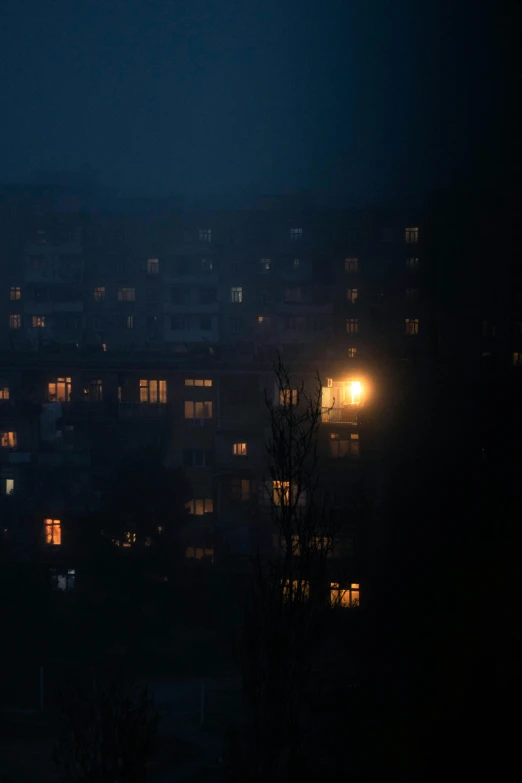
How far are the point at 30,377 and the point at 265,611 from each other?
12905 millimetres

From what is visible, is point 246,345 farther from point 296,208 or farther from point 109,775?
point 109,775

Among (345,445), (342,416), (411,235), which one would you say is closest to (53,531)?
(345,445)

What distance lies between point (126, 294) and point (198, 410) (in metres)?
9.62

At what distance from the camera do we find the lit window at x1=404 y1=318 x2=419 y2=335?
76.5ft

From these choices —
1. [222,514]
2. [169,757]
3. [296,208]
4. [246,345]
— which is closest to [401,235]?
[296,208]

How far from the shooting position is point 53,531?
15430 millimetres

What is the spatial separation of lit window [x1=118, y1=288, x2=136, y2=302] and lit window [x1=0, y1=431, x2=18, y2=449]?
8.92m

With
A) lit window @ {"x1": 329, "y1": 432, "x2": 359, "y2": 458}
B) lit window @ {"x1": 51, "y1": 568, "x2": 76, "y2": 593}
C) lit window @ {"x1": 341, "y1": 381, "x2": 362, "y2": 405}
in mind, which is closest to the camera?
lit window @ {"x1": 51, "y1": 568, "x2": 76, "y2": 593}

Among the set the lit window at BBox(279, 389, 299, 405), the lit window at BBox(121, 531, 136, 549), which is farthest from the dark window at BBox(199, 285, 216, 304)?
the lit window at BBox(121, 531, 136, 549)

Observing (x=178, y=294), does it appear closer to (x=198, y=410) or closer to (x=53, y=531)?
(x=198, y=410)

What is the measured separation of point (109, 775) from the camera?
18.8 ft

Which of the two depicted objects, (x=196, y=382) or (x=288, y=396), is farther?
(x=196, y=382)

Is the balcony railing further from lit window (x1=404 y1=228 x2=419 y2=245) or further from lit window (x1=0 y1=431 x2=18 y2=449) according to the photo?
lit window (x1=404 y1=228 x2=419 y2=245)

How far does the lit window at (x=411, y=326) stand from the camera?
23.3 metres
